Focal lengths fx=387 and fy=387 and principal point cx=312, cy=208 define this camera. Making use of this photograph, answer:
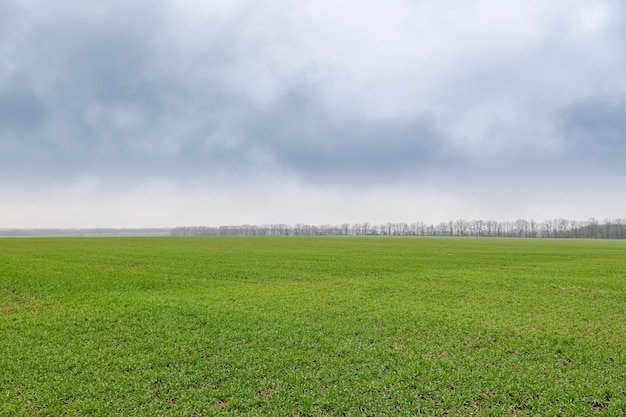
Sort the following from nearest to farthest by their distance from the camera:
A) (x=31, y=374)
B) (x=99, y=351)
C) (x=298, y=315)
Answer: (x=31, y=374), (x=99, y=351), (x=298, y=315)

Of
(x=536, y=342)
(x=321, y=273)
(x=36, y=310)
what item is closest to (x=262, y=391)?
(x=536, y=342)

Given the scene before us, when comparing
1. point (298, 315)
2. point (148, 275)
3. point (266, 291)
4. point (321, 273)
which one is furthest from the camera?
point (321, 273)

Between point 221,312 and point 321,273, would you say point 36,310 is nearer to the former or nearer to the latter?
point 221,312

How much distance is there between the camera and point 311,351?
10602 mm

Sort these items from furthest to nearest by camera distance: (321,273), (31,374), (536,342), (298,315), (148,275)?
1. (321,273)
2. (148,275)
3. (298,315)
4. (536,342)
5. (31,374)

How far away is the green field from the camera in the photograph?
7.64 meters

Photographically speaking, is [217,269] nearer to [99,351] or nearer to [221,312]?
[221,312]

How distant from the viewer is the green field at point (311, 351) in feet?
25.1

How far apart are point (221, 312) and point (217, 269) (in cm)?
1657

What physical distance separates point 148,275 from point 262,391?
22331 millimetres

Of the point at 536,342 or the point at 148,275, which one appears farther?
the point at 148,275

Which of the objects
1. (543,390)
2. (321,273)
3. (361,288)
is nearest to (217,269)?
(321,273)

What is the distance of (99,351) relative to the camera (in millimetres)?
10609

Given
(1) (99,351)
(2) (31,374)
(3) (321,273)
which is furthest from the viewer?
(3) (321,273)
